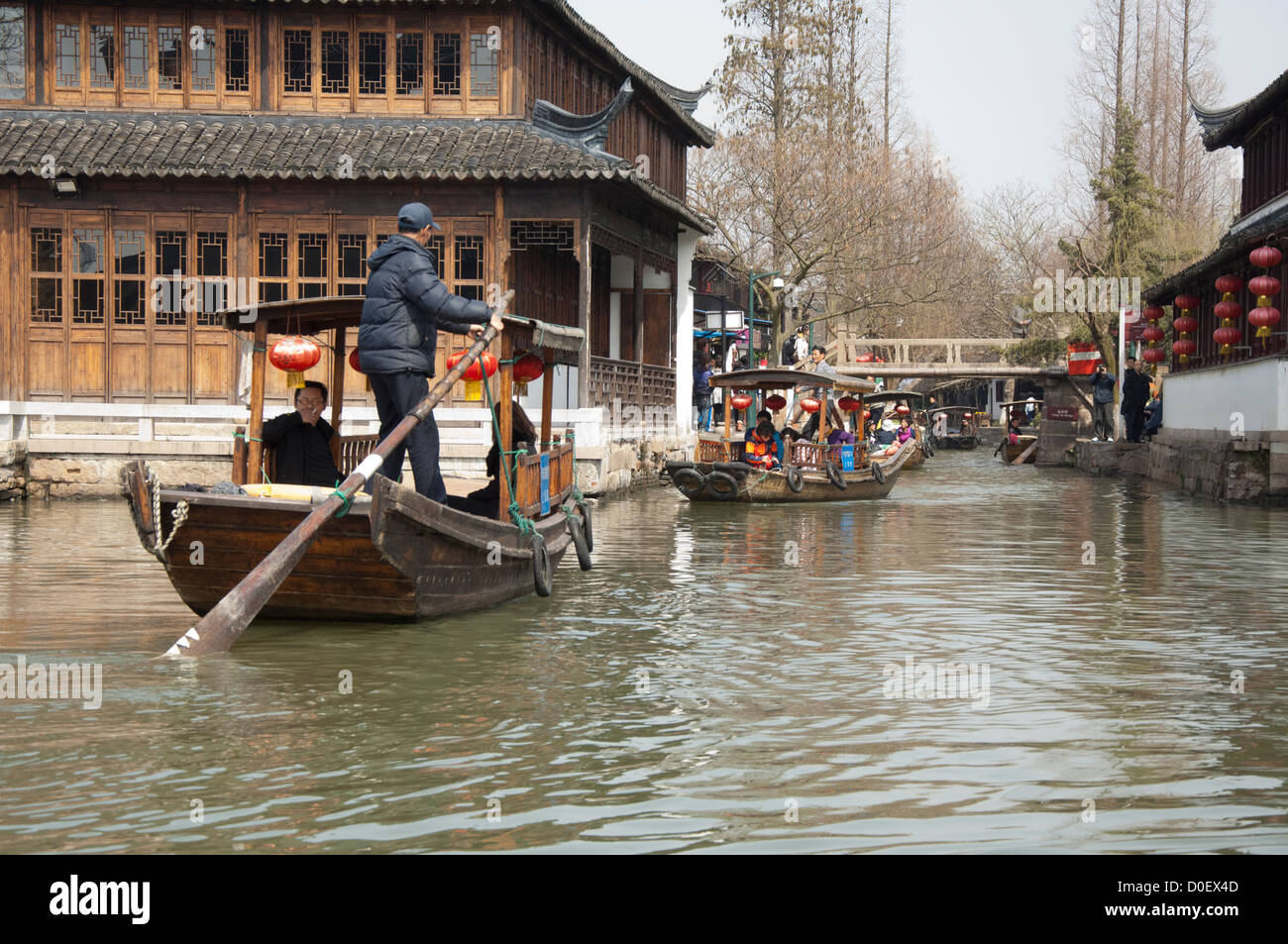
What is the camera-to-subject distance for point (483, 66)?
2034 centimetres

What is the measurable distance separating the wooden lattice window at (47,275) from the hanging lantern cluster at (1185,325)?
18430 millimetres

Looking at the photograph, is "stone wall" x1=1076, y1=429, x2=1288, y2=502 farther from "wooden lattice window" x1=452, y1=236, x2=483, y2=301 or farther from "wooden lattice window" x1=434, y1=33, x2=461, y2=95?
"wooden lattice window" x1=434, y1=33, x2=461, y2=95

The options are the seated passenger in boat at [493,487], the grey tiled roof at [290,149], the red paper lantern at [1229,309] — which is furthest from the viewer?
the red paper lantern at [1229,309]

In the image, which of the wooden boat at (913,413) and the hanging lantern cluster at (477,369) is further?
the wooden boat at (913,413)

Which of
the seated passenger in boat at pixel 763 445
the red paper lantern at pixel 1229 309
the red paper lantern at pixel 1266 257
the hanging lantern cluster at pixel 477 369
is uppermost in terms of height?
the red paper lantern at pixel 1266 257

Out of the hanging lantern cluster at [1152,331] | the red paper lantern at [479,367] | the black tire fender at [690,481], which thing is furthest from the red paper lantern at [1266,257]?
the red paper lantern at [479,367]

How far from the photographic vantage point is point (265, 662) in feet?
25.6

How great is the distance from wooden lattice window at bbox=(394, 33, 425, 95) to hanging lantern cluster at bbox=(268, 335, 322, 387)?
1085cm

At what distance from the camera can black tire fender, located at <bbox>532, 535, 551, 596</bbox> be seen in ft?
33.1

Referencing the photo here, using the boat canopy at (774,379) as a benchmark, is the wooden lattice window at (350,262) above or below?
above

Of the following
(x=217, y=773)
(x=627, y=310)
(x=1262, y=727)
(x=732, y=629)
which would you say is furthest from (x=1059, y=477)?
(x=217, y=773)

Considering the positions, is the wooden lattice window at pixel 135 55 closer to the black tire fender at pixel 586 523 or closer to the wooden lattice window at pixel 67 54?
the wooden lattice window at pixel 67 54

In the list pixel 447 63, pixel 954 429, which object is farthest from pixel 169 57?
pixel 954 429

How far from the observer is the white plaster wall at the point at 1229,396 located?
20062 millimetres
